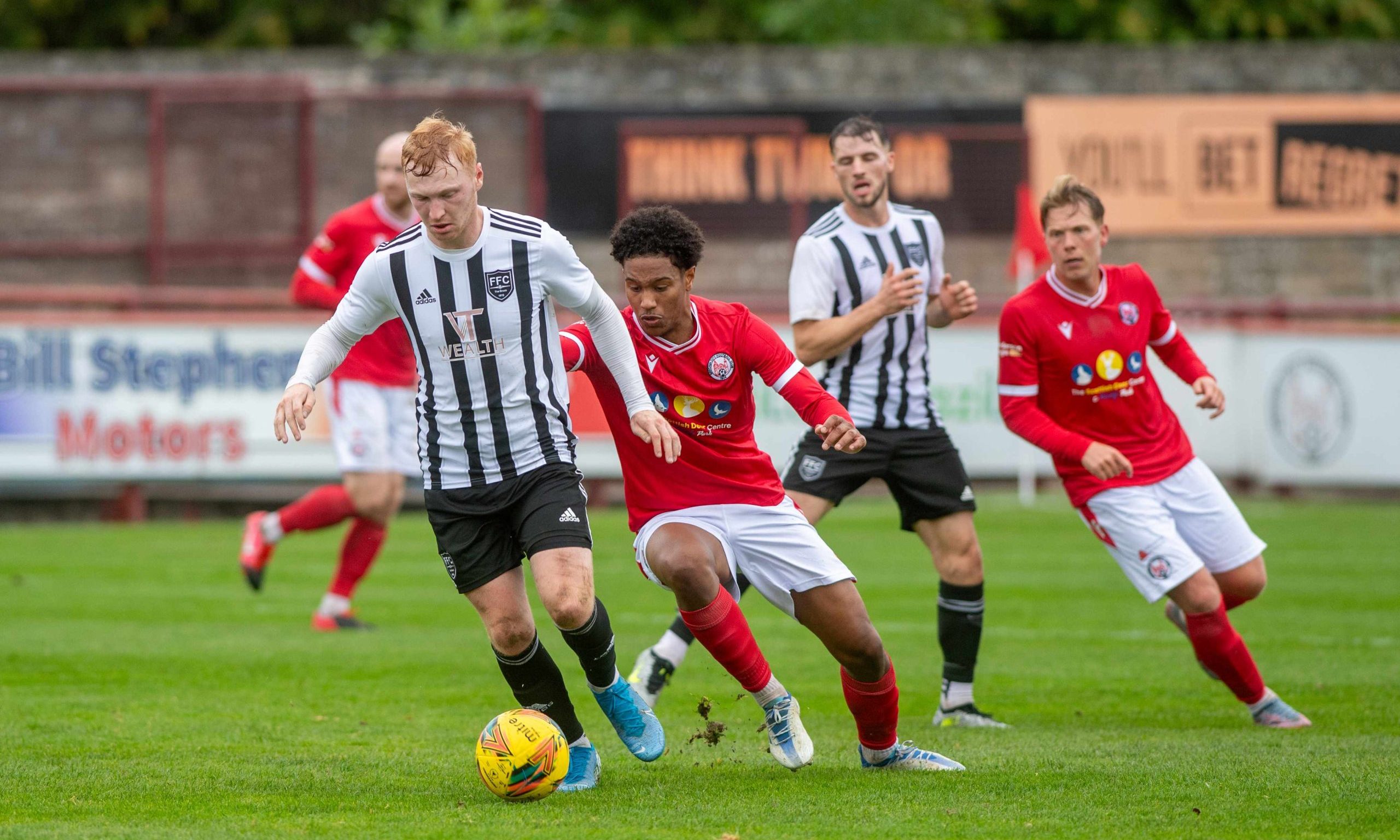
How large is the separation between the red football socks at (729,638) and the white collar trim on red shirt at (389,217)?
4421 millimetres

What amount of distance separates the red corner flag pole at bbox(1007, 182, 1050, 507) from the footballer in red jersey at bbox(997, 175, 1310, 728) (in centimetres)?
936

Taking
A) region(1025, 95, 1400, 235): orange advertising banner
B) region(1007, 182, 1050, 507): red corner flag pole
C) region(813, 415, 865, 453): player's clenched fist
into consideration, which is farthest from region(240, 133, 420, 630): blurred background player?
region(1025, 95, 1400, 235): orange advertising banner

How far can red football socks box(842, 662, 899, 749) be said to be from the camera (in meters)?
5.43

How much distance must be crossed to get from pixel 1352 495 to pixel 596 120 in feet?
30.1

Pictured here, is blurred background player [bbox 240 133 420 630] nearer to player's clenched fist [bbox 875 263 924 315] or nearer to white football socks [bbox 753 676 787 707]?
Answer: player's clenched fist [bbox 875 263 924 315]

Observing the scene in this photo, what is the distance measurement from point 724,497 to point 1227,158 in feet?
53.7

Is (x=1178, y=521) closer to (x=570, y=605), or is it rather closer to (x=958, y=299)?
(x=958, y=299)

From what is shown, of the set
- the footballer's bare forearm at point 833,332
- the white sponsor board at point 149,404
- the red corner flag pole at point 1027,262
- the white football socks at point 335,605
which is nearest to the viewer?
the footballer's bare forearm at point 833,332

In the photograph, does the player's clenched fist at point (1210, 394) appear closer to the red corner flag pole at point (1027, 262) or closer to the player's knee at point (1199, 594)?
the player's knee at point (1199, 594)

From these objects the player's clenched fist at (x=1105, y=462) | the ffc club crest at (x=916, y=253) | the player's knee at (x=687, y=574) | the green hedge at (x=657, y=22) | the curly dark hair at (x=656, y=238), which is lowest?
the player's knee at (x=687, y=574)

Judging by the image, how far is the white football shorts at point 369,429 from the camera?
915cm

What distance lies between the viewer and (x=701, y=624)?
5359 mm

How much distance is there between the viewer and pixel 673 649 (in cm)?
690

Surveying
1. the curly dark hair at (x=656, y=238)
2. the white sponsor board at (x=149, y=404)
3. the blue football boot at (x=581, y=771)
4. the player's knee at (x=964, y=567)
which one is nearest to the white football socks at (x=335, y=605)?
the player's knee at (x=964, y=567)
